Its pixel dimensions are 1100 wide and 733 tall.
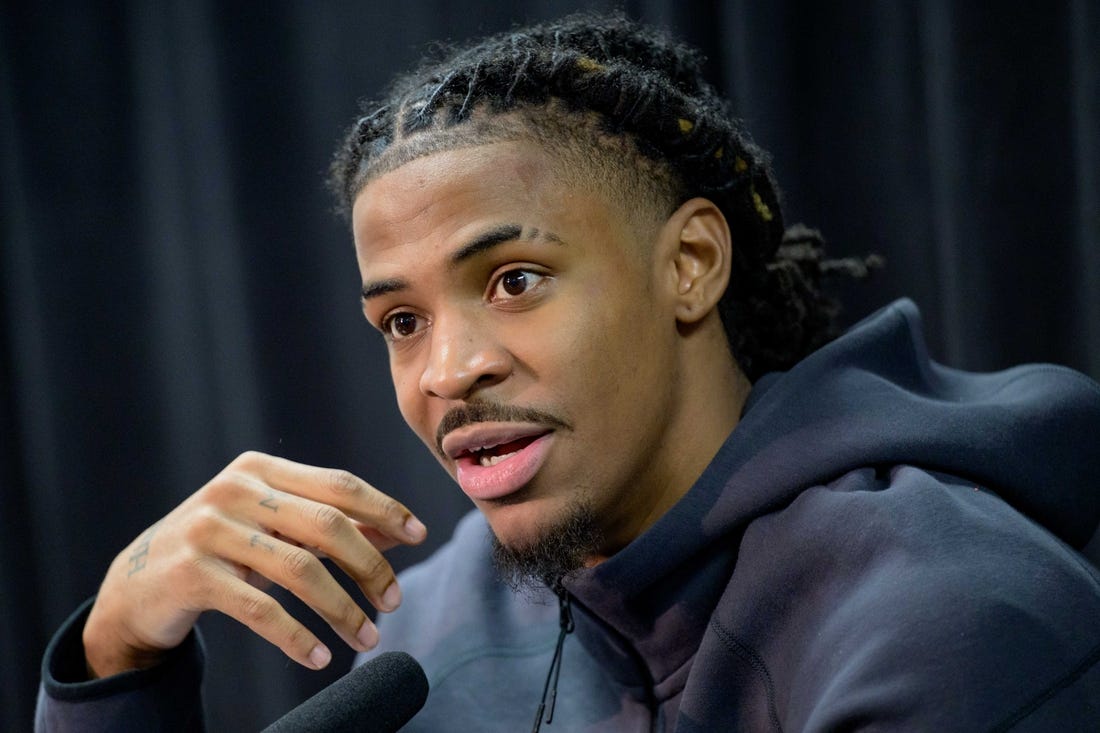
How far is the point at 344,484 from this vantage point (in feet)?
3.83

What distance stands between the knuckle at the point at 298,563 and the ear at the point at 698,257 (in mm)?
470

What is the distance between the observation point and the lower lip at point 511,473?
1.07 metres

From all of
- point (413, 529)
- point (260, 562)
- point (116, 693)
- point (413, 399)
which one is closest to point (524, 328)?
point (413, 399)

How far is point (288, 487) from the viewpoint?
119cm

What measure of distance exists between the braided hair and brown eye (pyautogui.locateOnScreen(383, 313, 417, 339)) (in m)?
0.16

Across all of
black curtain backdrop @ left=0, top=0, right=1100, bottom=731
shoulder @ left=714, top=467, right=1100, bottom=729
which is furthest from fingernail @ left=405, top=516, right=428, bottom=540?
black curtain backdrop @ left=0, top=0, right=1100, bottom=731

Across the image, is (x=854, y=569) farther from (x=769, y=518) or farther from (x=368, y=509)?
(x=368, y=509)

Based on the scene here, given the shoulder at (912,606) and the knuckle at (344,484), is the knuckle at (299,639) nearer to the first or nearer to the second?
the knuckle at (344,484)

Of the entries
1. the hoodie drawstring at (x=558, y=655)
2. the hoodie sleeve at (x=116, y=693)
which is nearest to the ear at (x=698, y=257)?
the hoodie drawstring at (x=558, y=655)

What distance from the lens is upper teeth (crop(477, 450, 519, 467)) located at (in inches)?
42.6

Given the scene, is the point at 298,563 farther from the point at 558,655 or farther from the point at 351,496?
the point at 558,655

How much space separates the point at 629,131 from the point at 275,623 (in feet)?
2.13

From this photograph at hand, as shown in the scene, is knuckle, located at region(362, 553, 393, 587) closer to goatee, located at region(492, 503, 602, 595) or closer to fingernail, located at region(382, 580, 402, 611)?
fingernail, located at region(382, 580, 402, 611)

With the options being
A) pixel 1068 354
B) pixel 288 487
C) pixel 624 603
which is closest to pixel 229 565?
pixel 288 487
